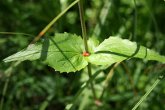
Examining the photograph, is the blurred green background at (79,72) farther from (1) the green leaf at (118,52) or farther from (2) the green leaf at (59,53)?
(2) the green leaf at (59,53)

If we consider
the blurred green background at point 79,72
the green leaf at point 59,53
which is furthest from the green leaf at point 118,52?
the blurred green background at point 79,72

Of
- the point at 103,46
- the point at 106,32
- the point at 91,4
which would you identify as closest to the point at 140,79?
the point at 106,32

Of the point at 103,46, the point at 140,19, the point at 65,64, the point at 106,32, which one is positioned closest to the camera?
the point at 65,64

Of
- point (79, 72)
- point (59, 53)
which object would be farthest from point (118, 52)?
point (79, 72)

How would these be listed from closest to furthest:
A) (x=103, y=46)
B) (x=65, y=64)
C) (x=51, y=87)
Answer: (x=65, y=64) → (x=103, y=46) → (x=51, y=87)

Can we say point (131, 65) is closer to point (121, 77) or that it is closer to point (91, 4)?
point (121, 77)

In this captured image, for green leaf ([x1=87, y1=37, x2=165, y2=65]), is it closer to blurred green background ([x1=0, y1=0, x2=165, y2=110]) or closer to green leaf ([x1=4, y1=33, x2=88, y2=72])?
green leaf ([x1=4, y1=33, x2=88, y2=72])

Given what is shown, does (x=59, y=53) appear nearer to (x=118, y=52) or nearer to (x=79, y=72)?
(x=118, y=52)
